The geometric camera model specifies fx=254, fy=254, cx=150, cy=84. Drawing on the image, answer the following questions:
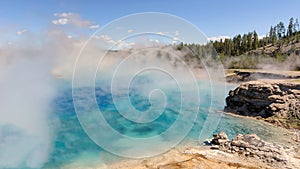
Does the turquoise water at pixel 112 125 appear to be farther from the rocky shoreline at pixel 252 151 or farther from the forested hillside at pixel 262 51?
the forested hillside at pixel 262 51

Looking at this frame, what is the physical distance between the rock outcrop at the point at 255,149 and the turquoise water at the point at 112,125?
3140mm

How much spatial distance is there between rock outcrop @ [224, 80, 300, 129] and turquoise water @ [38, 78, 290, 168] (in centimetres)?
210

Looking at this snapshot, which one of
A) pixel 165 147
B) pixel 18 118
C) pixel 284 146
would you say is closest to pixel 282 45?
pixel 284 146

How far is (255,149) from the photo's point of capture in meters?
20.6

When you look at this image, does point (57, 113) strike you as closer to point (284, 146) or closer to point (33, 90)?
point (33, 90)

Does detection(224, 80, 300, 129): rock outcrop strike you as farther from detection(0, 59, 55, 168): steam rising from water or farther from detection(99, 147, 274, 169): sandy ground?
detection(0, 59, 55, 168): steam rising from water

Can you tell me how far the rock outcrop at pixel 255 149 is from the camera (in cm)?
1905

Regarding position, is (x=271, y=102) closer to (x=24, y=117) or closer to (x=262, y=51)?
(x=24, y=117)

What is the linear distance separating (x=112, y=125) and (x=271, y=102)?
20021mm

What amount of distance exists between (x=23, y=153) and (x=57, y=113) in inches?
567

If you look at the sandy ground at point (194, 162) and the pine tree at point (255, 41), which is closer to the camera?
the sandy ground at point (194, 162)

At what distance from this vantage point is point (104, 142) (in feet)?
77.4

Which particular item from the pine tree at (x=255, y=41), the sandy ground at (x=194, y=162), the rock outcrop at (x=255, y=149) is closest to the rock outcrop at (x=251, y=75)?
the pine tree at (x=255, y=41)

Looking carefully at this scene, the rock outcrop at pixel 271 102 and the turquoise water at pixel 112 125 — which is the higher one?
the rock outcrop at pixel 271 102
